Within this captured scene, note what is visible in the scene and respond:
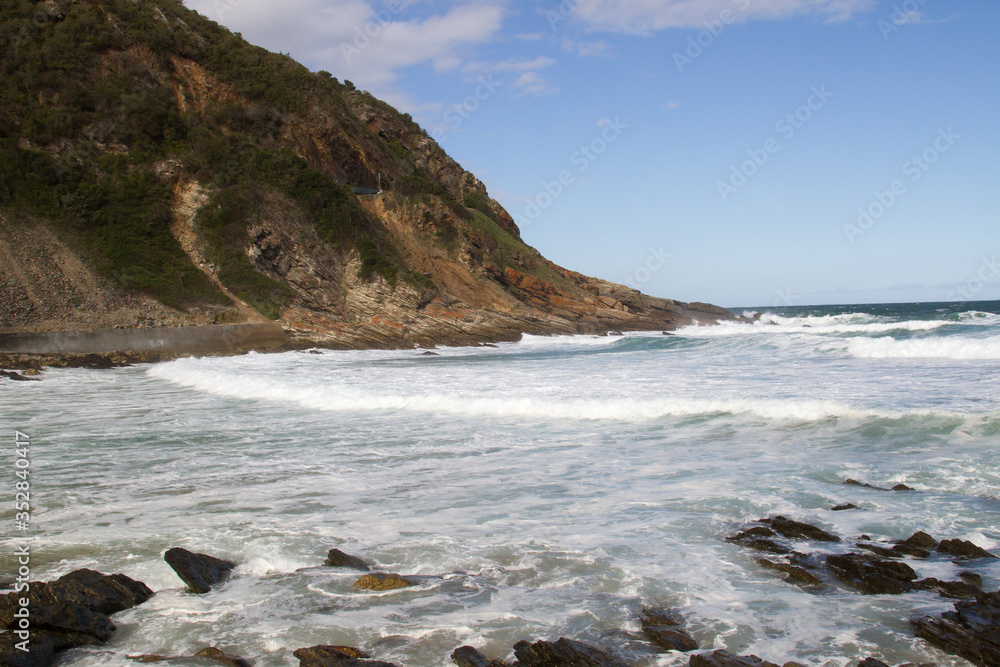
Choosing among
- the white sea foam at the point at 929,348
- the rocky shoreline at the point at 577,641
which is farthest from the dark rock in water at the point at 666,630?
the white sea foam at the point at 929,348

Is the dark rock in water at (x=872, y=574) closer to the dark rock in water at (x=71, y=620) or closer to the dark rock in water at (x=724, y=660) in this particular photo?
the dark rock in water at (x=724, y=660)

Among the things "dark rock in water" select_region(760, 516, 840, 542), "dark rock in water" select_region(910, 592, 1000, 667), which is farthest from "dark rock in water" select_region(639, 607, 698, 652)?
"dark rock in water" select_region(760, 516, 840, 542)

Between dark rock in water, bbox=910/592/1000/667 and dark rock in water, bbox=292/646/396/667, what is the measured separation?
10.5 feet

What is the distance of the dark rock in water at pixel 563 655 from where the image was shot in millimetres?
3604

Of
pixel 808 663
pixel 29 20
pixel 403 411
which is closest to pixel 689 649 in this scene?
pixel 808 663

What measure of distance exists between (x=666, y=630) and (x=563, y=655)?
2.52ft

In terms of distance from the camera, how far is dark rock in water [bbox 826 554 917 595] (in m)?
4.59

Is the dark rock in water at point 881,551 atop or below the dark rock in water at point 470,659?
atop

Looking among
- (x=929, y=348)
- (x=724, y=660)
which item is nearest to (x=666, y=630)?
(x=724, y=660)

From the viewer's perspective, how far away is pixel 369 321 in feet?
115

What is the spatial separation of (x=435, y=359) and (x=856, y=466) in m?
20.1

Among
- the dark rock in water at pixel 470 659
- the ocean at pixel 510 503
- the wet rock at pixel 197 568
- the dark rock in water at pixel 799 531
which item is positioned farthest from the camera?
the dark rock in water at pixel 799 531

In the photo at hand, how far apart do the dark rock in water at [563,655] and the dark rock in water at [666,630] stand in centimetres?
36

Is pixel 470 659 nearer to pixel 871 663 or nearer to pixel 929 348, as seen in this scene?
pixel 871 663
